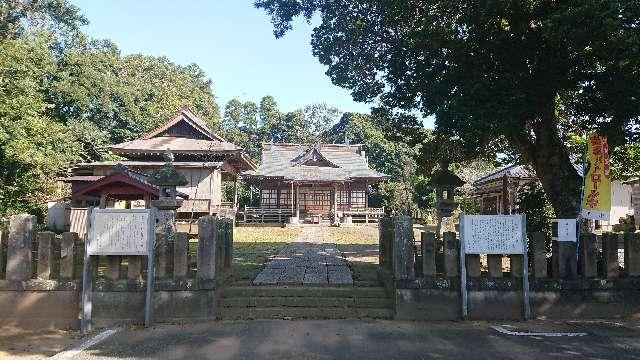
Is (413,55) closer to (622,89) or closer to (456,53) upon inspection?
(456,53)

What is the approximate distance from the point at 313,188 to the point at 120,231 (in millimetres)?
28685

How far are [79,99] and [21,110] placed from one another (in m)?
16.3

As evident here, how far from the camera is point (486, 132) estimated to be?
8188 millimetres

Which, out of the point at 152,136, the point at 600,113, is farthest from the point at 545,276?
the point at 152,136

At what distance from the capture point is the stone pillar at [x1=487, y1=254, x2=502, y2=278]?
718 cm

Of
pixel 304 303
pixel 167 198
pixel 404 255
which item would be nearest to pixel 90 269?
pixel 167 198

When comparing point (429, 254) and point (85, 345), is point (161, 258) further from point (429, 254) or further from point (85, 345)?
point (429, 254)

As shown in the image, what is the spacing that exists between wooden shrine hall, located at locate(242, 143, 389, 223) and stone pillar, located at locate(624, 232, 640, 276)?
24.6 metres

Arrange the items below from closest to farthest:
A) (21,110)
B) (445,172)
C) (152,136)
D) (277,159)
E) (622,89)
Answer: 1. (622,89)
2. (445,172)
3. (21,110)
4. (152,136)
5. (277,159)

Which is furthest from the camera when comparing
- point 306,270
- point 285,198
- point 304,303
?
point 285,198

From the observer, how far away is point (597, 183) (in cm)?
734

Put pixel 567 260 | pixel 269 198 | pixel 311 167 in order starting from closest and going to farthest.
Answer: pixel 567 260
pixel 269 198
pixel 311 167

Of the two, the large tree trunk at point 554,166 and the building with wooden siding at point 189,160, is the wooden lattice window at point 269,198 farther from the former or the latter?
the large tree trunk at point 554,166

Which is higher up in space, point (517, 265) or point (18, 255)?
point (18, 255)
